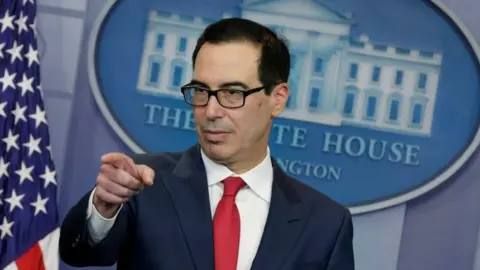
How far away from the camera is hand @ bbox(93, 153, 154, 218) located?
1.36 metres

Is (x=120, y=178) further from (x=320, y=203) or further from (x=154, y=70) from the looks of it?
(x=154, y=70)

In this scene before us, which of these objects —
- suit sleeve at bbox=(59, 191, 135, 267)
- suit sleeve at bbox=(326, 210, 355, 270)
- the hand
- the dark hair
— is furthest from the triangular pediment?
the hand

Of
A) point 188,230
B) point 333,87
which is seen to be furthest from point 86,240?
point 333,87

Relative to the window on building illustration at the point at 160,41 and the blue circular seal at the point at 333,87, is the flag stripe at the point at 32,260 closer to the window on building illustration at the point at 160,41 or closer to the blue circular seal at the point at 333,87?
the blue circular seal at the point at 333,87

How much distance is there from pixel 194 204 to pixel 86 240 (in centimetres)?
26

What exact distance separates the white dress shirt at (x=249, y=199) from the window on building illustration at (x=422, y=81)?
1.21 metres

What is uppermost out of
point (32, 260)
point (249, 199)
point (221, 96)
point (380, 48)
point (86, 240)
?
point (380, 48)

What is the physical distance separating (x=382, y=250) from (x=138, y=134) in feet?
3.33

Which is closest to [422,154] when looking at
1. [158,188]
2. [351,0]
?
[351,0]

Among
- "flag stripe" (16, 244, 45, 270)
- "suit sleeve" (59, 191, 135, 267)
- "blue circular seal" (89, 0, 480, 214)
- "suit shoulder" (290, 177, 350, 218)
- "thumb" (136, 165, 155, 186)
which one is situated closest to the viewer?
"thumb" (136, 165, 155, 186)

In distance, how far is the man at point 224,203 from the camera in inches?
64.5

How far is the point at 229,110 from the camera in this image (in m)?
1.73

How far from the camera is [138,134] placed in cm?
283

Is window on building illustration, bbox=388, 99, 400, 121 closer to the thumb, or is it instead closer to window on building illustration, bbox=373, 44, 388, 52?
window on building illustration, bbox=373, 44, 388, 52
